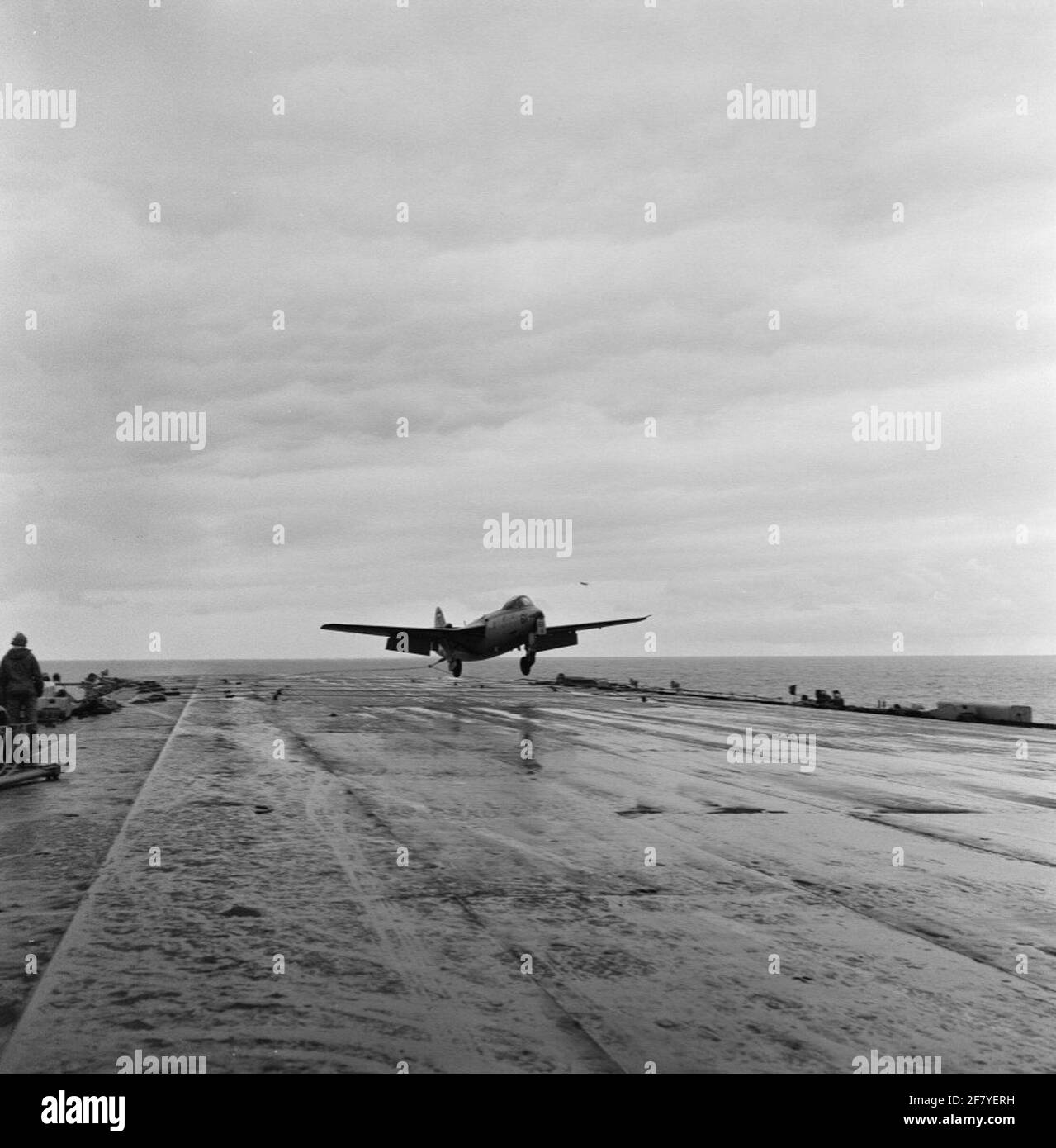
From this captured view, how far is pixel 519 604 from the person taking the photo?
151ft

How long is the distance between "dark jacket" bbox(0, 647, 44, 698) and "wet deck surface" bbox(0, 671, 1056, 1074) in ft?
9.81

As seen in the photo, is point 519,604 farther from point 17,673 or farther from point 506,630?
point 17,673

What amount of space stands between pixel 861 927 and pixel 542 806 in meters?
6.34

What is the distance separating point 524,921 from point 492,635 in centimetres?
3848

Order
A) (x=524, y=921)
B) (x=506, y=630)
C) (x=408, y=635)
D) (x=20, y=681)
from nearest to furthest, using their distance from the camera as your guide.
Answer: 1. (x=524, y=921)
2. (x=20, y=681)
3. (x=506, y=630)
4. (x=408, y=635)

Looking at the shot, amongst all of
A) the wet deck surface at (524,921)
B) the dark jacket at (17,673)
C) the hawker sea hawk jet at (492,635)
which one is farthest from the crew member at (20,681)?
the hawker sea hawk jet at (492,635)

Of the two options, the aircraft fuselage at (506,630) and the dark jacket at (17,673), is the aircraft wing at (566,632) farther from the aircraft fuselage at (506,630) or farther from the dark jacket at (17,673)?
the dark jacket at (17,673)

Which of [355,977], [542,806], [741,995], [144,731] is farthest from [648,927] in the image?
[144,731]

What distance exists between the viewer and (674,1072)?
15.5 feet

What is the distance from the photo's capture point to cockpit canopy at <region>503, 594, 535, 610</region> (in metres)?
45.6

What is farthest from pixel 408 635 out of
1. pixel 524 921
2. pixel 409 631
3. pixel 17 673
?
pixel 524 921

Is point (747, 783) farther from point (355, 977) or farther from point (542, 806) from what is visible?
point (355, 977)

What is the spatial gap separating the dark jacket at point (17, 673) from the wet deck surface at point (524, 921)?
299cm

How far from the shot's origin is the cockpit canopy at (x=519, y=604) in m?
45.6
